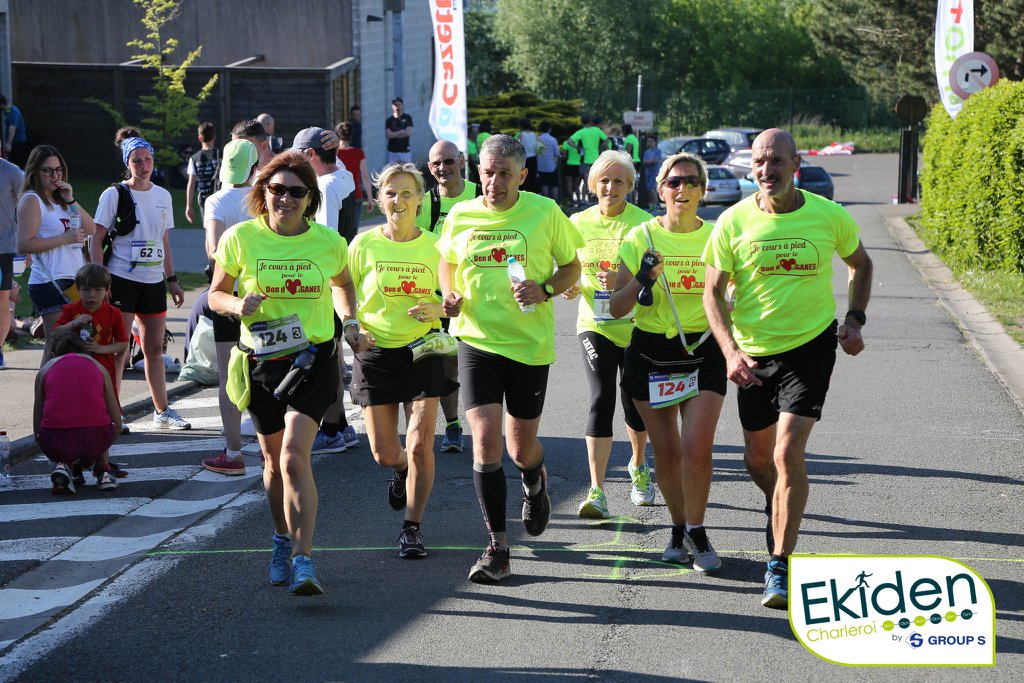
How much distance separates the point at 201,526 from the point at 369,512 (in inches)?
37.1

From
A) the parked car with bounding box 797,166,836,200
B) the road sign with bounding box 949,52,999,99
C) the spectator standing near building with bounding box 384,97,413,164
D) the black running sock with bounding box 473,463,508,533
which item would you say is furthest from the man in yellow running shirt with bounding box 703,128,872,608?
the parked car with bounding box 797,166,836,200

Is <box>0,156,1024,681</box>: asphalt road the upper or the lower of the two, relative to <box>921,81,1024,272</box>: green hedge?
lower

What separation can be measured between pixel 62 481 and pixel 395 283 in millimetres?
2667

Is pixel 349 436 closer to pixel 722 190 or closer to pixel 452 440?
pixel 452 440

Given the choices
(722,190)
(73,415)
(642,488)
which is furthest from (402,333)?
(722,190)

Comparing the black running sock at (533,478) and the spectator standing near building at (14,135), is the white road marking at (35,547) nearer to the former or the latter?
the black running sock at (533,478)

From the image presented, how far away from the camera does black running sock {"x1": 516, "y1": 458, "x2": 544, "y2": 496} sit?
6449 mm

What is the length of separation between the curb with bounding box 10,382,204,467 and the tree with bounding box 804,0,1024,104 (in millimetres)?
40589

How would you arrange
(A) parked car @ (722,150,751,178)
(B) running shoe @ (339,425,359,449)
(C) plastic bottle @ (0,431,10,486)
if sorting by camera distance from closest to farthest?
(C) plastic bottle @ (0,431,10,486) < (B) running shoe @ (339,425,359,449) < (A) parked car @ (722,150,751,178)

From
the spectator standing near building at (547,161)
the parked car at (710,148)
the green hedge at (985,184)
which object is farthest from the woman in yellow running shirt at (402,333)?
the parked car at (710,148)

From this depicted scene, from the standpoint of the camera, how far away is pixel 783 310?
5.93 m

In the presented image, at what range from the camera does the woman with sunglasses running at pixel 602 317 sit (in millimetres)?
7242

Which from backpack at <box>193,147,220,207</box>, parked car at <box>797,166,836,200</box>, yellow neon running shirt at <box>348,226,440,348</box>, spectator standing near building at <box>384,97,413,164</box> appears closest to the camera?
yellow neon running shirt at <box>348,226,440,348</box>

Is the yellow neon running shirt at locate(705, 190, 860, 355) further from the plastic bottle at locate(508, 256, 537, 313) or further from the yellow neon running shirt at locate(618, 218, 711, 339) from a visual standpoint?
the plastic bottle at locate(508, 256, 537, 313)
